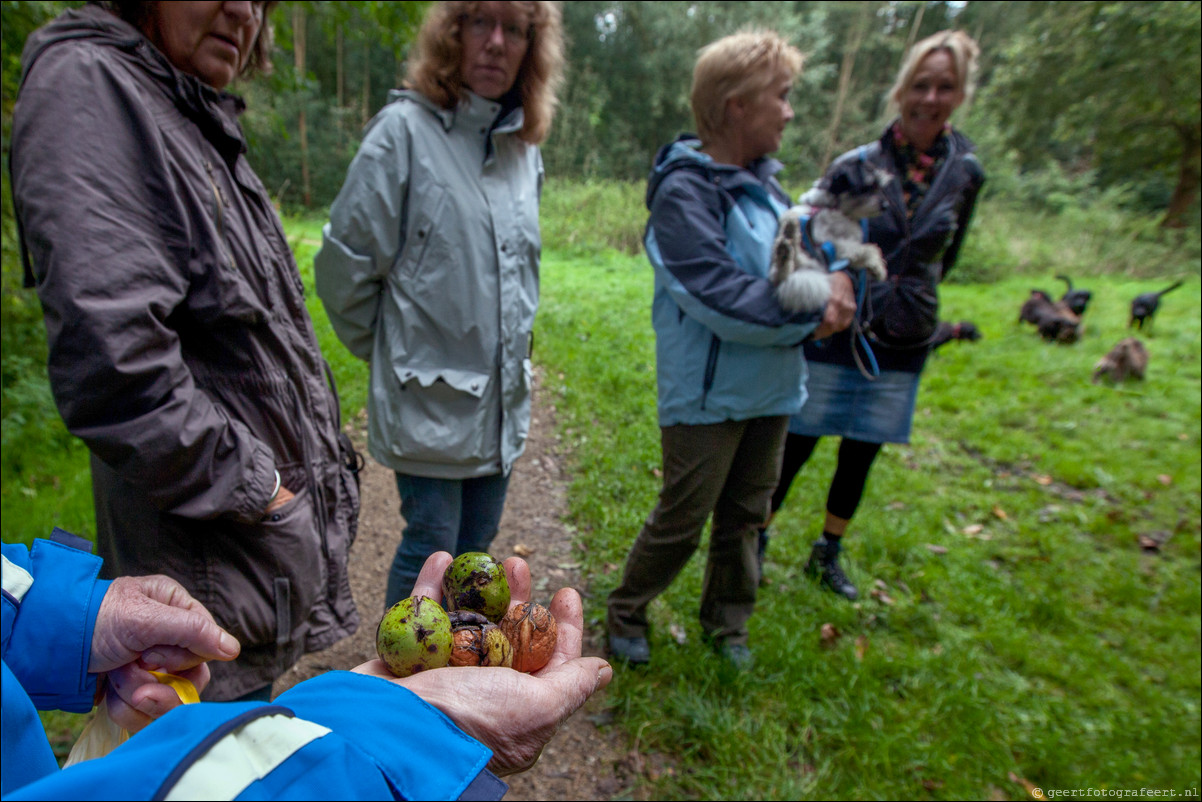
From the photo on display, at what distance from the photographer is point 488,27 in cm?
221

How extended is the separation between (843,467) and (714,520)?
3.47ft

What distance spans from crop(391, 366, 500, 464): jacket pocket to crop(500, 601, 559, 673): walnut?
41.3 inches

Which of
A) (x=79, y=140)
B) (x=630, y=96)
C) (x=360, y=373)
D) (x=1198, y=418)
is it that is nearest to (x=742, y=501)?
(x=79, y=140)

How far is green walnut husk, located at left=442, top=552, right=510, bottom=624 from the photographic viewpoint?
126cm

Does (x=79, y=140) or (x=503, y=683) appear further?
(x=79, y=140)

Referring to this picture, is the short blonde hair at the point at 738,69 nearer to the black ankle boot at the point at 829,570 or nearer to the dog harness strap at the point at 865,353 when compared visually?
the dog harness strap at the point at 865,353

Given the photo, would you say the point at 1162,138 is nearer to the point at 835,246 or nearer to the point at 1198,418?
the point at 1198,418

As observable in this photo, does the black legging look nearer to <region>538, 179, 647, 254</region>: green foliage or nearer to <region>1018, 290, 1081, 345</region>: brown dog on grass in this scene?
<region>1018, 290, 1081, 345</region>: brown dog on grass

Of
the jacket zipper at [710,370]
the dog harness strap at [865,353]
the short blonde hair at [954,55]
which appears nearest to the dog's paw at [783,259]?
the jacket zipper at [710,370]

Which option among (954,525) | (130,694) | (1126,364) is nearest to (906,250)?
(954,525)

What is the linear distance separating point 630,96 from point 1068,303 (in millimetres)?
17031

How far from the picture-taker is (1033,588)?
3.71 m

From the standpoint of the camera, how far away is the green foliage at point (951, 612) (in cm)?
253

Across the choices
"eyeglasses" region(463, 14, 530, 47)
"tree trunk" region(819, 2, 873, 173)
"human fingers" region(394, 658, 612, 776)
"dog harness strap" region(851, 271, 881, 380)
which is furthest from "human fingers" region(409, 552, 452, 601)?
"tree trunk" region(819, 2, 873, 173)
